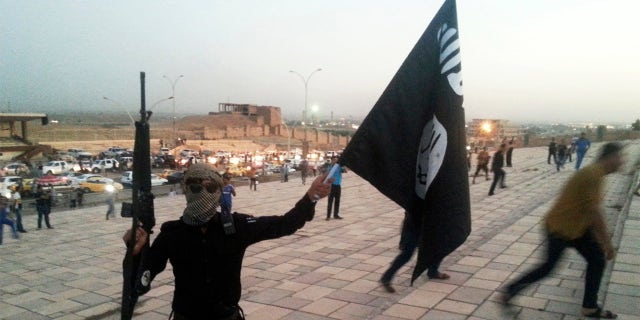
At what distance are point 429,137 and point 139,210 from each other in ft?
5.44

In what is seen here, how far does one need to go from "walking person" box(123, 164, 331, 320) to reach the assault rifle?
0.15ft

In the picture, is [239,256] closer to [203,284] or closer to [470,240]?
[203,284]

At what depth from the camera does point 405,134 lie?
2727 millimetres

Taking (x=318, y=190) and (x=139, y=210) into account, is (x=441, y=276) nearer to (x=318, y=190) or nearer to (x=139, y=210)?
(x=318, y=190)

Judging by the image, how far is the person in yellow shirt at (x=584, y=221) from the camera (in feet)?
11.8

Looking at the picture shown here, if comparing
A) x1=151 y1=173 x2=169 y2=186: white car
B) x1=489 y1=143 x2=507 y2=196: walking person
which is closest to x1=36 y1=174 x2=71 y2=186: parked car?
x1=151 y1=173 x2=169 y2=186: white car

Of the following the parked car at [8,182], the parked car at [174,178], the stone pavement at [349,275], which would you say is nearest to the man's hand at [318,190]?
the stone pavement at [349,275]

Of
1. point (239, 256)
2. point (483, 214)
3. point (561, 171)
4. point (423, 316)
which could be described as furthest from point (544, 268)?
point (561, 171)

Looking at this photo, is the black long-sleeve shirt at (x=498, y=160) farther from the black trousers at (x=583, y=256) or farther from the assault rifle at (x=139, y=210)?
the assault rifle at (x=139, y=210)

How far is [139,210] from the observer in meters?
1.93

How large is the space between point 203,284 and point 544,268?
2948mm

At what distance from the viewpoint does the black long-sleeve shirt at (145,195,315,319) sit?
2.05 m

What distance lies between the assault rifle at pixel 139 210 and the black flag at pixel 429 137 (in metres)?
1.25

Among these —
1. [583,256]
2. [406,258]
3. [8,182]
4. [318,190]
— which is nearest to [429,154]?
[318,190]
